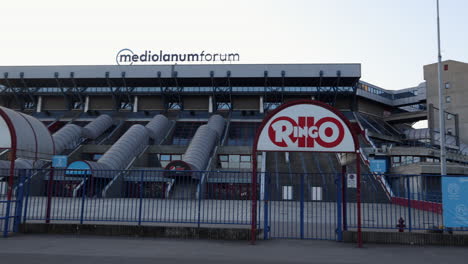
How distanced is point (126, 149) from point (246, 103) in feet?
82.7

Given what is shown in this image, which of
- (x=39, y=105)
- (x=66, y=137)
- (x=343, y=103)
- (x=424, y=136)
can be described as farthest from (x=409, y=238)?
(x=39, y=105)

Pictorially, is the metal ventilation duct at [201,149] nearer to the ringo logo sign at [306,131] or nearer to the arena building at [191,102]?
the arena building at [191,102]

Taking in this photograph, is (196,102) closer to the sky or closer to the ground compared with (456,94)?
closer to the ground

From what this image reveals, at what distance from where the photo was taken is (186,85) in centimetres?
6150

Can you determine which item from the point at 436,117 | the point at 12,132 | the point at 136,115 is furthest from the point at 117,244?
the point at 436,117

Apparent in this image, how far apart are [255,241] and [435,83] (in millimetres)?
65035

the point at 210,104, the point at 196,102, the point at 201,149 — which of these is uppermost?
the point at 196,102

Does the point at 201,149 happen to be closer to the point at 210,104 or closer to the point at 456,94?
the point at 210,104

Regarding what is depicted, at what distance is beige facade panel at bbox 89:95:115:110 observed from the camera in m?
63.0

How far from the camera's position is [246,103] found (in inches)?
2414

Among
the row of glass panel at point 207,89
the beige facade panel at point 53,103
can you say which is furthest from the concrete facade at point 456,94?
the beige facade panel at point 53,103

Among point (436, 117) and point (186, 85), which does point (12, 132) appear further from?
point (436, 117)

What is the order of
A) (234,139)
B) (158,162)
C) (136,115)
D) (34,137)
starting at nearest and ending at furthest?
(34,137) → (158,162) → (234,139) → (136,115)

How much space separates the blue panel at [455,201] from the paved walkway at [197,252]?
38.0 inches
